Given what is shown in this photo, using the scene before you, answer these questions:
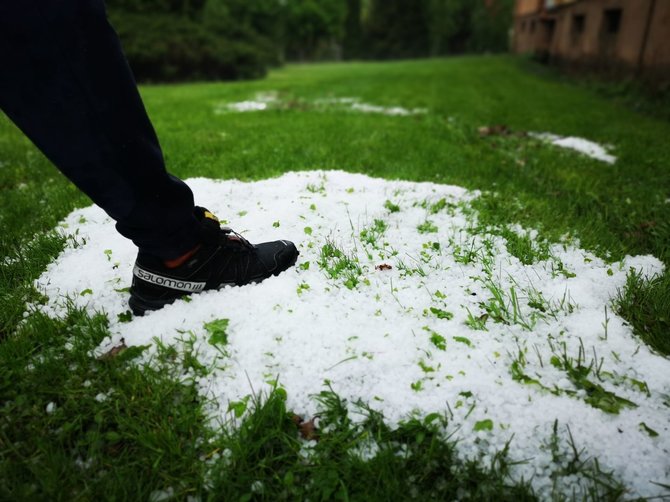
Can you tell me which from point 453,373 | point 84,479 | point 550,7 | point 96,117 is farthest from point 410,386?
point 550,7

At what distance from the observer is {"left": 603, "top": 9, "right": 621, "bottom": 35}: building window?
38.2 feet

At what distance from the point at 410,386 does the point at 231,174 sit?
9.15 feet

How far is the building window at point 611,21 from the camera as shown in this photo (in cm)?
1164

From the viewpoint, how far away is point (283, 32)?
4300cm

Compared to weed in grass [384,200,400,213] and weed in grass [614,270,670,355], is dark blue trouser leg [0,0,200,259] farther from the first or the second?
weed in grass [614,270,670,355]

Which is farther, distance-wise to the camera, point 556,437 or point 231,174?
point 231,174

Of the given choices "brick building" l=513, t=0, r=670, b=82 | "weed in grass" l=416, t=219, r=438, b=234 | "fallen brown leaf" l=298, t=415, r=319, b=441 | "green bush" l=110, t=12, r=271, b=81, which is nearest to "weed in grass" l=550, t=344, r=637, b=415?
"fallen brown leaf" l=298, t=415, r=319, b=441

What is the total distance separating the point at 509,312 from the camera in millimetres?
1828

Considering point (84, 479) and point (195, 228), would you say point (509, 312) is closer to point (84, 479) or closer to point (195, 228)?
point (195, 228)

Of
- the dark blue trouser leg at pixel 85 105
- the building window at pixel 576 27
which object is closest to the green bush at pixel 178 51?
the building window at pixel 576 27

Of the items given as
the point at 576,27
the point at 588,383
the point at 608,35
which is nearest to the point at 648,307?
the point at 588,383

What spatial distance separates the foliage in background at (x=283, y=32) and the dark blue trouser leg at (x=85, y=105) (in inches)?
592

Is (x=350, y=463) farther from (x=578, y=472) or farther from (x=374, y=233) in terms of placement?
(x=374, y=233)

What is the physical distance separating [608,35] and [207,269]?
14426 millimetres
